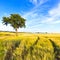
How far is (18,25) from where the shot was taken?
91750mm

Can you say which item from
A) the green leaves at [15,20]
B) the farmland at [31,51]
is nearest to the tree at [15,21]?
the green leaves at [15,20]

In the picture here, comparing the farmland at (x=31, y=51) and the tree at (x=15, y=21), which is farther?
the tree at (x=15, y=21)

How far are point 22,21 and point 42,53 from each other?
4855cm

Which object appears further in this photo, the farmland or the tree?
the tree

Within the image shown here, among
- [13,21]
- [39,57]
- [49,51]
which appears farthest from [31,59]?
[13,21]

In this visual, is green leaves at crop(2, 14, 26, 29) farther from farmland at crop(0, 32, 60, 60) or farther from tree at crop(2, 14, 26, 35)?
farmland at crop(0, 32, 60, 60)

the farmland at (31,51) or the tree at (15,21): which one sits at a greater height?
the tree at (15,21)

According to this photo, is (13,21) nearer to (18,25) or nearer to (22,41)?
(18,25)

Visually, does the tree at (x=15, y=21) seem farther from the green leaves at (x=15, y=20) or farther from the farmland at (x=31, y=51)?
A: the farmland at (x=31, y=51)

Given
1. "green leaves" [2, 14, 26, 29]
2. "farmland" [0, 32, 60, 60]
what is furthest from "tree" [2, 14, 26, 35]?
"farmland" [0, 32, 60, 60]

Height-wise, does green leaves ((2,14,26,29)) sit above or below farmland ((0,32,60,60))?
above

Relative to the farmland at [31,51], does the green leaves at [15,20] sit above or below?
above

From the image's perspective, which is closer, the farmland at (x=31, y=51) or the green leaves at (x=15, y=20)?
the farmland at (x=31, y=51)

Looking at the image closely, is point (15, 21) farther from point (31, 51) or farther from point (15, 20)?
point (31, 51)
